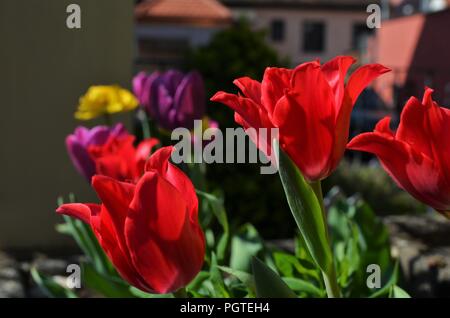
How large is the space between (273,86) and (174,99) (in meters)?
0.80

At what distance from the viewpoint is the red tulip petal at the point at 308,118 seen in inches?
29.0

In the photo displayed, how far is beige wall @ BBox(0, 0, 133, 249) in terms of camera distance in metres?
3.58

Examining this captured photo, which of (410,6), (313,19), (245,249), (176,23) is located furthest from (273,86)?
(313,19)

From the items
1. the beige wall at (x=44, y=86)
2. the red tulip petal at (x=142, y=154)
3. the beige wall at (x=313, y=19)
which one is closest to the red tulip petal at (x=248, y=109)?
the red tulip petal at (x=142, y=154)

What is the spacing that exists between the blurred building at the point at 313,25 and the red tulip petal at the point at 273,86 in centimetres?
2055

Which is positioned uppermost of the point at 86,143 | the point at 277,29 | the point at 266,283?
the point at 277,29

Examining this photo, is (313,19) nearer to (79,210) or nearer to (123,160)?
(123,160)

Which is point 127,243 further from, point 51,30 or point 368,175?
point 368,175

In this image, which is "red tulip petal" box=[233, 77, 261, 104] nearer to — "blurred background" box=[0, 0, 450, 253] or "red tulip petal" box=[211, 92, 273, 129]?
"red tulip petal" box=[211, 92, 273, 129]

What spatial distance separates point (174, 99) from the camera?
60.8 inches

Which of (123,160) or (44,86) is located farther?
(44,86)

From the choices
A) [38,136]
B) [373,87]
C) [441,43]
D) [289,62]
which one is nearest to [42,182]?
[38,136]

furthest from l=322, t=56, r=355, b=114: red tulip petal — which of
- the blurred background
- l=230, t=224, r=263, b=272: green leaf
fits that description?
the blurred background

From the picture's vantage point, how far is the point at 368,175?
17.2ft
